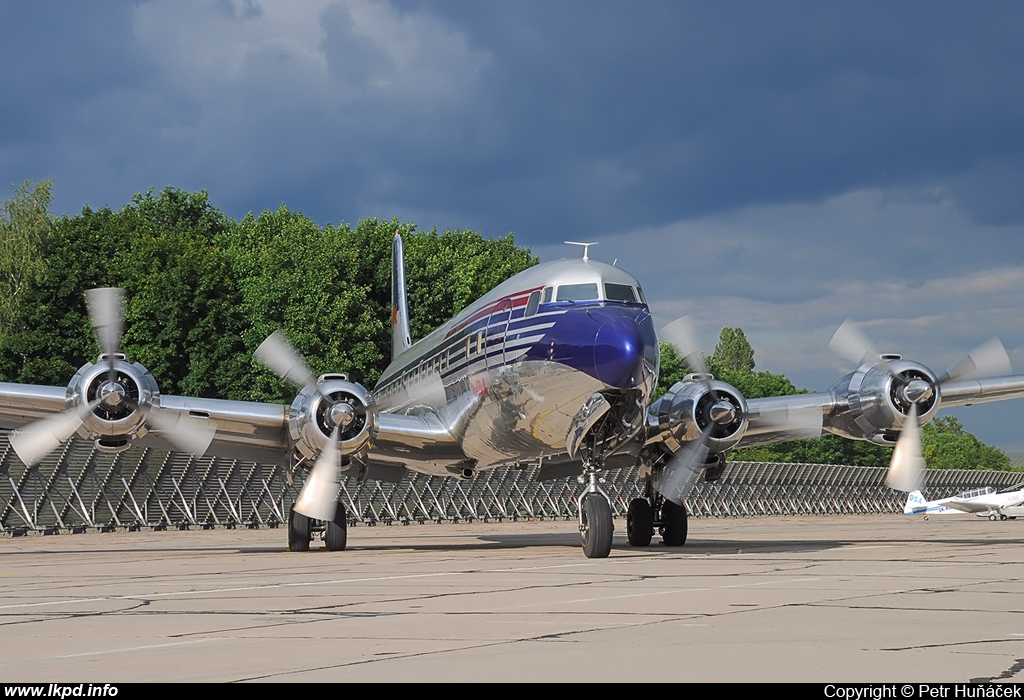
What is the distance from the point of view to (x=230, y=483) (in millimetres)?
39875

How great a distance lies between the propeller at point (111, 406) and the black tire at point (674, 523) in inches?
332

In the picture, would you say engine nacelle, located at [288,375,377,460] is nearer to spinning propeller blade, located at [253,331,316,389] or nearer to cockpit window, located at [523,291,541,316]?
spinning propeller blade, located at [253,331,316,389]

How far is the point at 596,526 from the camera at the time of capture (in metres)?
17.2

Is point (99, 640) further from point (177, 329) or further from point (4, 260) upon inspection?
point (4, 260)

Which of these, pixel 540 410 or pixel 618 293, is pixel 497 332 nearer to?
pixel 540 410

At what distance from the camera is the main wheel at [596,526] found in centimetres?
1728

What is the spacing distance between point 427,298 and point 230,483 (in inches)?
782

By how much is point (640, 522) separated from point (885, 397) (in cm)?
491

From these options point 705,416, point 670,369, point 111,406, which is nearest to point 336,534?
point 111,406

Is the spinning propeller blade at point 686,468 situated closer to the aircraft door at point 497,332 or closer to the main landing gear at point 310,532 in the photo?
the aircraft door at point 497,332

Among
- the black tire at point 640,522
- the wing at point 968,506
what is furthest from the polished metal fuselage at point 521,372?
the wing at point 968,506

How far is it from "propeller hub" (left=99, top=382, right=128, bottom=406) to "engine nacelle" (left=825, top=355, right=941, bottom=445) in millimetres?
12512

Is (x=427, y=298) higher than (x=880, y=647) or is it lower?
higher
